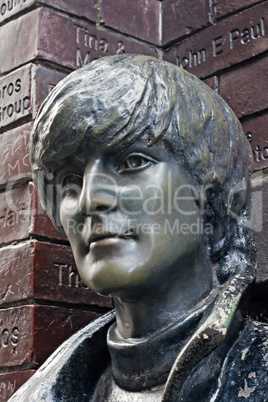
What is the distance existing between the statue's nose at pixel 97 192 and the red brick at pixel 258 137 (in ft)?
2.61

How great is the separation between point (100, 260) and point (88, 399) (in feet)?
1.41

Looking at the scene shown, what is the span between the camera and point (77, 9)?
266 cm

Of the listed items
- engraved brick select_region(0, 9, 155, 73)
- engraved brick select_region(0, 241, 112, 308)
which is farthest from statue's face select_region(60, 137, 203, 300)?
engraved brick select_region(0, 9, 155, 73)

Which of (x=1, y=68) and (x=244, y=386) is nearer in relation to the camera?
(x=244, y=386)

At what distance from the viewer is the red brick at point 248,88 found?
2477mm

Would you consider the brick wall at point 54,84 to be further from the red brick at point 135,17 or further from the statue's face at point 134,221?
the statue's face at point 134,221

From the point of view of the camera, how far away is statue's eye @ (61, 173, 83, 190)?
1.89 meters

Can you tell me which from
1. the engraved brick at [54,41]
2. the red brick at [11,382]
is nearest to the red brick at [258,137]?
the engraved brick at [54,41]

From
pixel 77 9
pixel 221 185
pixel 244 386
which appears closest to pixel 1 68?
pixel 77 9

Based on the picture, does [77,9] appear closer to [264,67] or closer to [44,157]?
[264,67]

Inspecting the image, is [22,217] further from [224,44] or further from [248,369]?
[248,369]

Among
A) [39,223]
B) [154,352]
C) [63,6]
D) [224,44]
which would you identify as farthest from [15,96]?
[154,352]

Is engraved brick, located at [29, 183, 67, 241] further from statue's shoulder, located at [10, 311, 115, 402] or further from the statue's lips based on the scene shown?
the statue's lips

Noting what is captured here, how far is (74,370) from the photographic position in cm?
196
